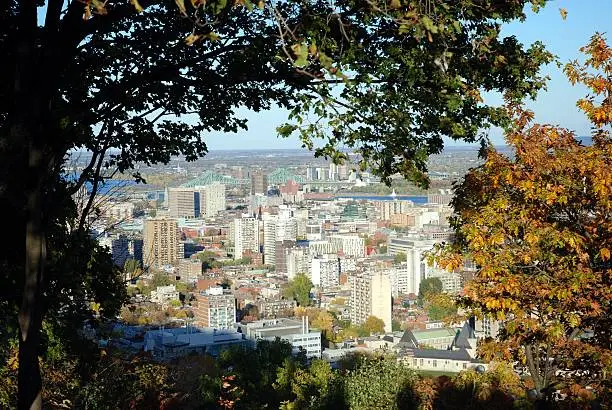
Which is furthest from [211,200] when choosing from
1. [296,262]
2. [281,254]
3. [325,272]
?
[325,272]

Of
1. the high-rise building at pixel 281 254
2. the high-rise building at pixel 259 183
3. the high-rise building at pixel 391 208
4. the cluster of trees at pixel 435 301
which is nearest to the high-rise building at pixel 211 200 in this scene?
the high-rise building at pixel 259 183

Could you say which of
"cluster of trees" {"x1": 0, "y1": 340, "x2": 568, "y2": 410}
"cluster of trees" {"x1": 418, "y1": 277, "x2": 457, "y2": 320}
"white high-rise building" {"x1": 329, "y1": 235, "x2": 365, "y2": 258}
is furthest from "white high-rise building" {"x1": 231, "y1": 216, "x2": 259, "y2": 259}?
"cluster of trees" {"x1": 0, "y1": 340, "x2": 568, "y2": 410}

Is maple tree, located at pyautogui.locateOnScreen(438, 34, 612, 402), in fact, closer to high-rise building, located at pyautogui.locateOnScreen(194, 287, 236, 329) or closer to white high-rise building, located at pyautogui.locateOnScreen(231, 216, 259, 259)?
high-rise building, located at pyautogui.locateOnScreen(194, 287, 236, 329)

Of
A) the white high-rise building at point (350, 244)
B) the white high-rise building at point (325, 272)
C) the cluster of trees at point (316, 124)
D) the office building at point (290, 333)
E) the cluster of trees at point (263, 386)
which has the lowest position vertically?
the office building at point (290, 333)

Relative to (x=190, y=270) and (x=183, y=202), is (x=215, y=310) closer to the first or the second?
(x=190, y=270)

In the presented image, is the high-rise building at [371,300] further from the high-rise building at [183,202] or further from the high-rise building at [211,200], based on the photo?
the high-rise building at [211,200]

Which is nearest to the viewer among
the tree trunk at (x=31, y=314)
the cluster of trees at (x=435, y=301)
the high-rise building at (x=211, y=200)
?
the tree trunk at (x=31, y=314)

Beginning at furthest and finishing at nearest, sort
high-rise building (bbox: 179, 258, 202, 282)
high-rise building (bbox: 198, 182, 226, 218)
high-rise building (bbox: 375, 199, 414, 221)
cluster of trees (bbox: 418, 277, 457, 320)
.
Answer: high-rise building (bbox: 198, 182, 226, 218) < high-rise building (bbox: 375, 199, 414, 221) < high-rise building (bbox: 179, 258, 202, 282) < cluster of trees (bbox: 418, 277, 457, 320)
